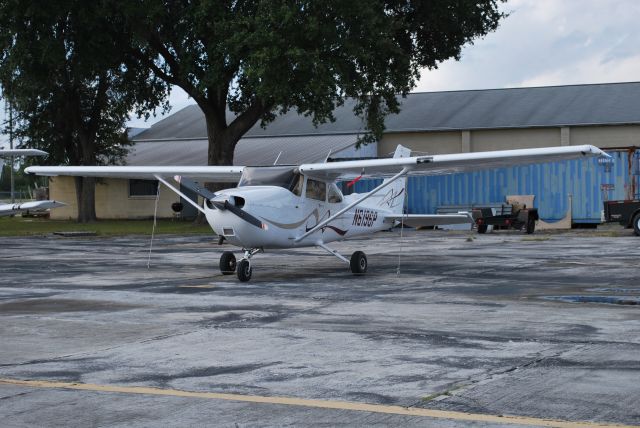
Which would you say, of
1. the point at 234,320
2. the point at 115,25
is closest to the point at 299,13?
the point at 115,25

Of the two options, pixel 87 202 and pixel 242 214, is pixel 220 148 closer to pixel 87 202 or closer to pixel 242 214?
pixel 87 202

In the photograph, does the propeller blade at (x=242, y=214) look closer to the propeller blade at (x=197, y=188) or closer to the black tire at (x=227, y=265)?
the propeller blade at (x=197, y=188)

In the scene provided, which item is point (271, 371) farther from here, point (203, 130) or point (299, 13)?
point (203, 130)

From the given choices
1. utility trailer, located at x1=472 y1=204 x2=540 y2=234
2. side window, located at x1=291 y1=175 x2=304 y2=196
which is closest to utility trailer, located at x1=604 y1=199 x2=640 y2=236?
utility trailer, located at x1=472 y1=204 x2=540 y2=234

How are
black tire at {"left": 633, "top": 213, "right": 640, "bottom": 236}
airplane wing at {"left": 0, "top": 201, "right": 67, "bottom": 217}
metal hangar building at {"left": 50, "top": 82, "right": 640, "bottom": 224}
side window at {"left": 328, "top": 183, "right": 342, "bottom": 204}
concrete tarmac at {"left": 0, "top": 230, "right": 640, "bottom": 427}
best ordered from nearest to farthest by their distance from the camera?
concrete tarmac at {"left": 0, "top": 230, "right": 640, "bottom": 427} < side window at {"left": 328, "top": 183, "right": 342, "bottom": 204} < airplane wing at {"left": 0, "top": 201, "right": 67, "bottom": 217} < black tire at {"left": 633, "top": 213, "right": 640, "bottom": 236} < metal hangar building at {"left": 50, "top": 82, "right": 640, "bottom": 224}

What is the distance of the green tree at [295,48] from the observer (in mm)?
36156

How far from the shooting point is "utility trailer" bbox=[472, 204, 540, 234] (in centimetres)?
3825

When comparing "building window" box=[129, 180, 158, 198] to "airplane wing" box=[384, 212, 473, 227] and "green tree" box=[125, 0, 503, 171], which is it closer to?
"green tree" box=[125, 0, 503, 171]

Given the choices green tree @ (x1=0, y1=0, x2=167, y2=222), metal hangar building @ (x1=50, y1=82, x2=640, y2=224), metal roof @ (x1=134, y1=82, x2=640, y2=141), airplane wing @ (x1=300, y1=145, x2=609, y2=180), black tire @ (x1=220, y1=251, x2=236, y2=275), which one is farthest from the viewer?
metal roof @ (x1=134, y1=82, x2=640, y2=141)

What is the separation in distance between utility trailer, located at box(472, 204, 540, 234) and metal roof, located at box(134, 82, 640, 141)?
470 inches

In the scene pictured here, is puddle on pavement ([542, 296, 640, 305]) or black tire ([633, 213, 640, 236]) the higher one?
black tire ([633, 213, 640, 236])

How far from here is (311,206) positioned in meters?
19.0

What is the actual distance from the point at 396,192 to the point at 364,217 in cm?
182

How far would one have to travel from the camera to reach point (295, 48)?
35625 millimetres
